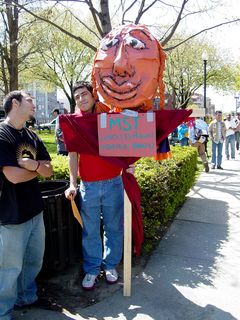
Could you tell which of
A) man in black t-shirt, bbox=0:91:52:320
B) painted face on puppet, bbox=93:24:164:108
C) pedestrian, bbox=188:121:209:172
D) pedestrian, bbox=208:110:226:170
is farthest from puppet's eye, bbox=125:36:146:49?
pedestrian, bbox=208:110:226:170

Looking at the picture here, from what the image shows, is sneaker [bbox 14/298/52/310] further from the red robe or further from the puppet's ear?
the puppet's ear

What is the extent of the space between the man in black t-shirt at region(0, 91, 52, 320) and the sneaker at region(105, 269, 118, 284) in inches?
37.2

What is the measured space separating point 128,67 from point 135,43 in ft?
0.70

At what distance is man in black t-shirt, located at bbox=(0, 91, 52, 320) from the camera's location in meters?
2.70

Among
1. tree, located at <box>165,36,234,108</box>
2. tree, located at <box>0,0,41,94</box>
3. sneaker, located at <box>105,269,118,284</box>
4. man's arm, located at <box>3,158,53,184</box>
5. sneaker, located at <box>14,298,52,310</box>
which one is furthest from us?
tree, located at <box>165,36,234,108</box>

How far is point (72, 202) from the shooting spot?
129 inches

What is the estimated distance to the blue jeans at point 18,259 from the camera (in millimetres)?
2762

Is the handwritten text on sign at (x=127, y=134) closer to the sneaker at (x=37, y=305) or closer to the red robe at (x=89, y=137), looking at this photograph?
the red robe at (x=89, y=137)

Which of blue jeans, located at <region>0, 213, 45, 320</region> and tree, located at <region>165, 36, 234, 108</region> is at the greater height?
tree, located at <region>165, 36, 234, 108</region>

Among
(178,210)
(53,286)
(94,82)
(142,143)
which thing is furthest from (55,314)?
(178,210)

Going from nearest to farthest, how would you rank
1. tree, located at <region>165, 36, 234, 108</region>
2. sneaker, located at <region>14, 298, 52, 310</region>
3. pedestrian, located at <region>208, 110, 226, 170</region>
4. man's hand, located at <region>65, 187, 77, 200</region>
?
sneaker, located at <region>14, 298, 52, 310</region>, man's hand, located at <region>65, 187, 77, 200</region>, pedestrian, located at <region>208, 110, 226, 170</region>, tree, located at <region>165, 36, 234, 108</region>

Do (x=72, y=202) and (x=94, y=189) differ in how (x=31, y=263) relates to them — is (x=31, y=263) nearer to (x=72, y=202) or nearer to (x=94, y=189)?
(x=72, y=202)

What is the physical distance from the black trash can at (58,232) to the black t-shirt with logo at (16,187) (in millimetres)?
427

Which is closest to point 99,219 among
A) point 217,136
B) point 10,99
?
point 10,99
